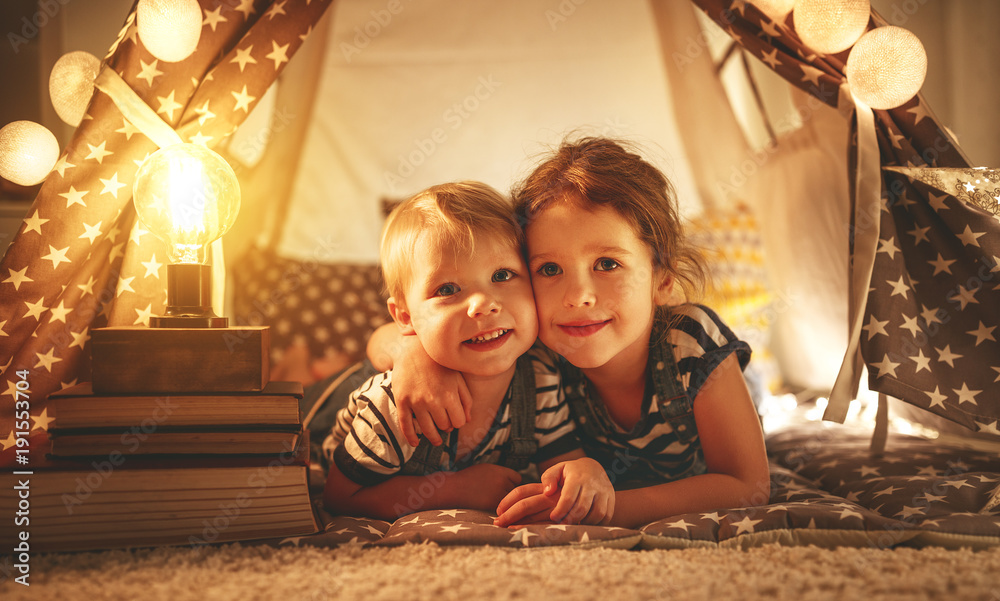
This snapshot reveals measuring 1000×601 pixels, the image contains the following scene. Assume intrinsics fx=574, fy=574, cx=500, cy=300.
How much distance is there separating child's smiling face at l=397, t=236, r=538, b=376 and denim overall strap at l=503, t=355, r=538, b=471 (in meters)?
0.11

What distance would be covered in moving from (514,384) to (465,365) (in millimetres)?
148

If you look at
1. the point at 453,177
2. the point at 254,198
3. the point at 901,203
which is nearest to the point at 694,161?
the point at 453,177

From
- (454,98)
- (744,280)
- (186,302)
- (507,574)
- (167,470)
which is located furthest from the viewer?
(454,98)

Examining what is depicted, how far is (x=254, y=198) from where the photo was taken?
212 cm

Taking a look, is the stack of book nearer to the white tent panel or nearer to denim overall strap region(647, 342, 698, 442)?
denim overall strap region(647, 342, 698, 442)

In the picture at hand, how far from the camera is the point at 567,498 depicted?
87cm

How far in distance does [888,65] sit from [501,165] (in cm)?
154

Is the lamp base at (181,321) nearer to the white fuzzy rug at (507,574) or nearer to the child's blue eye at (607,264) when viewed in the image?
the white fuzzy rug at (507,574)

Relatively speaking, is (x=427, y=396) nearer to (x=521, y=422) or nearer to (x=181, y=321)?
(x=521, y=422)

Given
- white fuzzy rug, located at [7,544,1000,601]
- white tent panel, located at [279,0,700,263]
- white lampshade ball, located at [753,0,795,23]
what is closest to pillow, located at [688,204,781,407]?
white tent panel, located at [279,0,700,263]

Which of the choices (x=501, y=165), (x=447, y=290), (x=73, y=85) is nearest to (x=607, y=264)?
(x=447, y=290)

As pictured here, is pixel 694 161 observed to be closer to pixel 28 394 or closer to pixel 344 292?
pixel 344 292

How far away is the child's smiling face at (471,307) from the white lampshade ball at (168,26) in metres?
0.57

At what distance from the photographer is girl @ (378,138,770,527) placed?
0.96 metres
